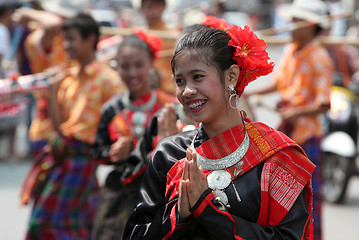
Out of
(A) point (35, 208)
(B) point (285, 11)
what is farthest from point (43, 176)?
(B) point (285, 11)

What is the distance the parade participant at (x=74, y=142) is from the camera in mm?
5082

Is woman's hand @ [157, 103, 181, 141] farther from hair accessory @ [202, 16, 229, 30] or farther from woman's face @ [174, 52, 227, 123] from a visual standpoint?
woman's face @ [174, 52, 227, 123]

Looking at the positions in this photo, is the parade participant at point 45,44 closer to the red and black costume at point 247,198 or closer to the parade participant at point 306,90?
the parade participant at point 306,90

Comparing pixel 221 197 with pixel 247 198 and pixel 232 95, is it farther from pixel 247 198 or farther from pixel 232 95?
pixel 232 95

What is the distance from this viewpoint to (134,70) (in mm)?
4258

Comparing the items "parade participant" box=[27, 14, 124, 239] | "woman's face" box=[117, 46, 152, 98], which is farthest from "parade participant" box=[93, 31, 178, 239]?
"parade participant" box=[27, 14, 124, 239]

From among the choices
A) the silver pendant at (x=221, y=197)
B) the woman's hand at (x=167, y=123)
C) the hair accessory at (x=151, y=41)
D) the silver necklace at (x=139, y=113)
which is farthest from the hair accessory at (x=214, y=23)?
the hair accessory at (x=151, y=41)

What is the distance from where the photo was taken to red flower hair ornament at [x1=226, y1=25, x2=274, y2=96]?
2416 millimetres

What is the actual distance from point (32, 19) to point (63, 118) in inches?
86.5

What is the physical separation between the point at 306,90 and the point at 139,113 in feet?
6.25

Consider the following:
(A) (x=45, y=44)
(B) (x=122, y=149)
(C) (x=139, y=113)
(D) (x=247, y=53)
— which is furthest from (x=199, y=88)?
(A) (x=45, y=44)

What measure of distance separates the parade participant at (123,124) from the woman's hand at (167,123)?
2.65 ft

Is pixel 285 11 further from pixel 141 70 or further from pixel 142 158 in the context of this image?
pixel 142 158

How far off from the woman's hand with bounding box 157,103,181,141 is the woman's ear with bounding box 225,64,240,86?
82 centimetres
